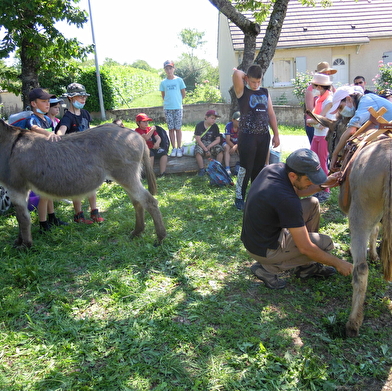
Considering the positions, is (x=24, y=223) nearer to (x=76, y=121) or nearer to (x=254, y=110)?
(x=76, y=121)

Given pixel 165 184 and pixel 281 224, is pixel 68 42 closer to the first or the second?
pixel 165 184

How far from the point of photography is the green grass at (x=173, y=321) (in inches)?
104

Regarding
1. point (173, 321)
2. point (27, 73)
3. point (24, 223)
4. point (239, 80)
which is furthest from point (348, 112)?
point (27, 73)

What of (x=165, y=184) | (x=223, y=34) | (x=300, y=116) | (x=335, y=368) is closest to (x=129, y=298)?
(x=335, y=368)

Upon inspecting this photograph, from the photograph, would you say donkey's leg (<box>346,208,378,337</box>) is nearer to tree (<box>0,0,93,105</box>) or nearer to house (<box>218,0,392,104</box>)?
tree (<box>0,0,93,105</box>)

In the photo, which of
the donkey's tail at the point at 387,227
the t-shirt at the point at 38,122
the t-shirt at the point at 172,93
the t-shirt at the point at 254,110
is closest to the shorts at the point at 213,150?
the t-shirt at the point at 172,93

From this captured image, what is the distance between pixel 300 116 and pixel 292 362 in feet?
43.3

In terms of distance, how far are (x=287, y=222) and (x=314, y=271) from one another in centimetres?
95

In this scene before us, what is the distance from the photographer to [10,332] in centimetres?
313

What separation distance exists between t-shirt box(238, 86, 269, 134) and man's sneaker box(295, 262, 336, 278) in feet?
7.56

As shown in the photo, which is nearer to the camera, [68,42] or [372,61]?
[68,42]

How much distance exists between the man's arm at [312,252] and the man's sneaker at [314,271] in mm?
570

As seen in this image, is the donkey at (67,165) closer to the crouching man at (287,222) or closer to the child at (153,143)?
the crouching man at (287,222)

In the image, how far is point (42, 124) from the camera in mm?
5172
